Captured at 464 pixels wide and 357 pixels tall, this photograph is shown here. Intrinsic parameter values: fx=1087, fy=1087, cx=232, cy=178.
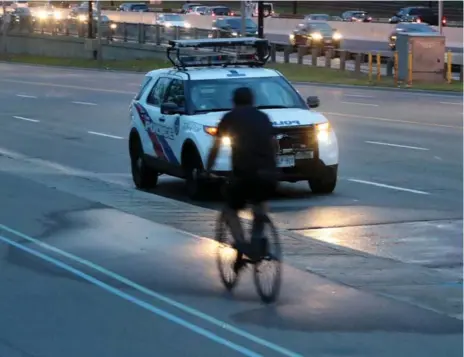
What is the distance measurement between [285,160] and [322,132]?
0.74 m

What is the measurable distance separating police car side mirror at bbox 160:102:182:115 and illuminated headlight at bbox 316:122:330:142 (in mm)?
1932

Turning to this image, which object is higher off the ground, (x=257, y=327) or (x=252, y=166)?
(x=252, y=166)

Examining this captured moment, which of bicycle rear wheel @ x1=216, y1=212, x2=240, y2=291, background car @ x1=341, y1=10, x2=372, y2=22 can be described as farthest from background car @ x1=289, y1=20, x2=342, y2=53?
bicycle rear wheel @ x1=216, y1=212, x2=240, y2=291

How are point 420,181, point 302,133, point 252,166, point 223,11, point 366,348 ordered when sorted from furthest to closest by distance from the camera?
point 223,11 < point 420,181 < point 302,133 < point 252,166 < point 366,348

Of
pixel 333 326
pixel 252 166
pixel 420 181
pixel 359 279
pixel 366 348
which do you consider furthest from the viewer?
pixel 420 181

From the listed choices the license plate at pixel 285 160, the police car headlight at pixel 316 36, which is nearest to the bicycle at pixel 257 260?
the license plate at pixel 285 160

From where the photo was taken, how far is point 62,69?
5769cm

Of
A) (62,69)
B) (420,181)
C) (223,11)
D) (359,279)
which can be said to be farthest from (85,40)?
(359,279)

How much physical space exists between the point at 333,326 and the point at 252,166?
145 cm

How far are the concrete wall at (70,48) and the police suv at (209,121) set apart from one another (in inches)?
1657

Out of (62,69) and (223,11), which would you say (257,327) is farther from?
(223,11)

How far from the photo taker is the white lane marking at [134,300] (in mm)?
7445

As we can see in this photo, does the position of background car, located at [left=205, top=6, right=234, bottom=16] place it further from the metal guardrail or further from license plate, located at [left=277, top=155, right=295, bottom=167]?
license plate, located at [left=277, top=155, right=295, bottom=167]

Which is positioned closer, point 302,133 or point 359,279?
point 359,279
